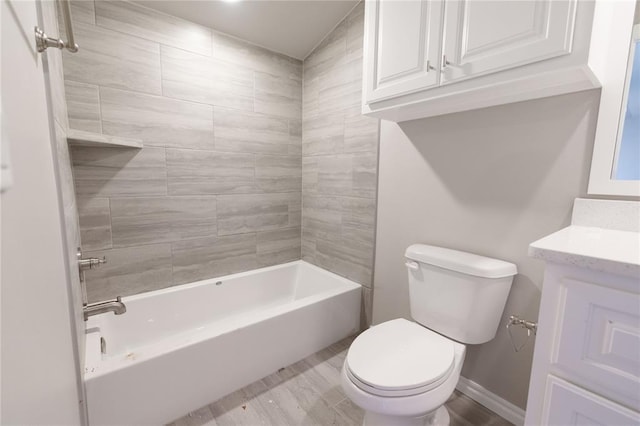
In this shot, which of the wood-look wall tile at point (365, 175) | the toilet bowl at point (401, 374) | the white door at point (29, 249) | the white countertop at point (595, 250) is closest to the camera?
the white door at point (29, 249)

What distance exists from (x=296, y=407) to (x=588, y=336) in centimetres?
131

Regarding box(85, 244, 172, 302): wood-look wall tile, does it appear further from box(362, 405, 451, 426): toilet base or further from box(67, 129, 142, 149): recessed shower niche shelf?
box(362, 405, 451, 426): toilet base

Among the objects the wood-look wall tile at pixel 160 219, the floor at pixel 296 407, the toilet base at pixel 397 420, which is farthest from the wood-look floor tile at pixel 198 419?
the wood-look wall tile at pixel 160 219

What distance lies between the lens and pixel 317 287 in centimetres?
236

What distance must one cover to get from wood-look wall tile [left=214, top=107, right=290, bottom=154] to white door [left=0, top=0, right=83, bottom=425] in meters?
1.29

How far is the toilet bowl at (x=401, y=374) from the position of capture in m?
0.99

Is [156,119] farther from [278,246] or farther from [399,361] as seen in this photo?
[399,361]

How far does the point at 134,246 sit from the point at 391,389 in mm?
1746

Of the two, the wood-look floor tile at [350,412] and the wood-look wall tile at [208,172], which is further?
the wood-look wall tile at [208,172]

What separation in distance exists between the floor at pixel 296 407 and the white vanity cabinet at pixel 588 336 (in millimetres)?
763

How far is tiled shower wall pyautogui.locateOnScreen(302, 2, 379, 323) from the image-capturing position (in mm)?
1973

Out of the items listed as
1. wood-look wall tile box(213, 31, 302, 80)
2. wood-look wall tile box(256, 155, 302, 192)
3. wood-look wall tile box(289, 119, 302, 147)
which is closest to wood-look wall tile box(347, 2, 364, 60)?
wood-look wall tile box(213, 31, 302, 80)

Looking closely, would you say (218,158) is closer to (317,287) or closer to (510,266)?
(317,287)

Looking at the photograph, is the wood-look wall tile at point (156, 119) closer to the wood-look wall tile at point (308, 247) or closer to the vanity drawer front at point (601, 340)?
the wood-look wall tile at point (308, 247)
